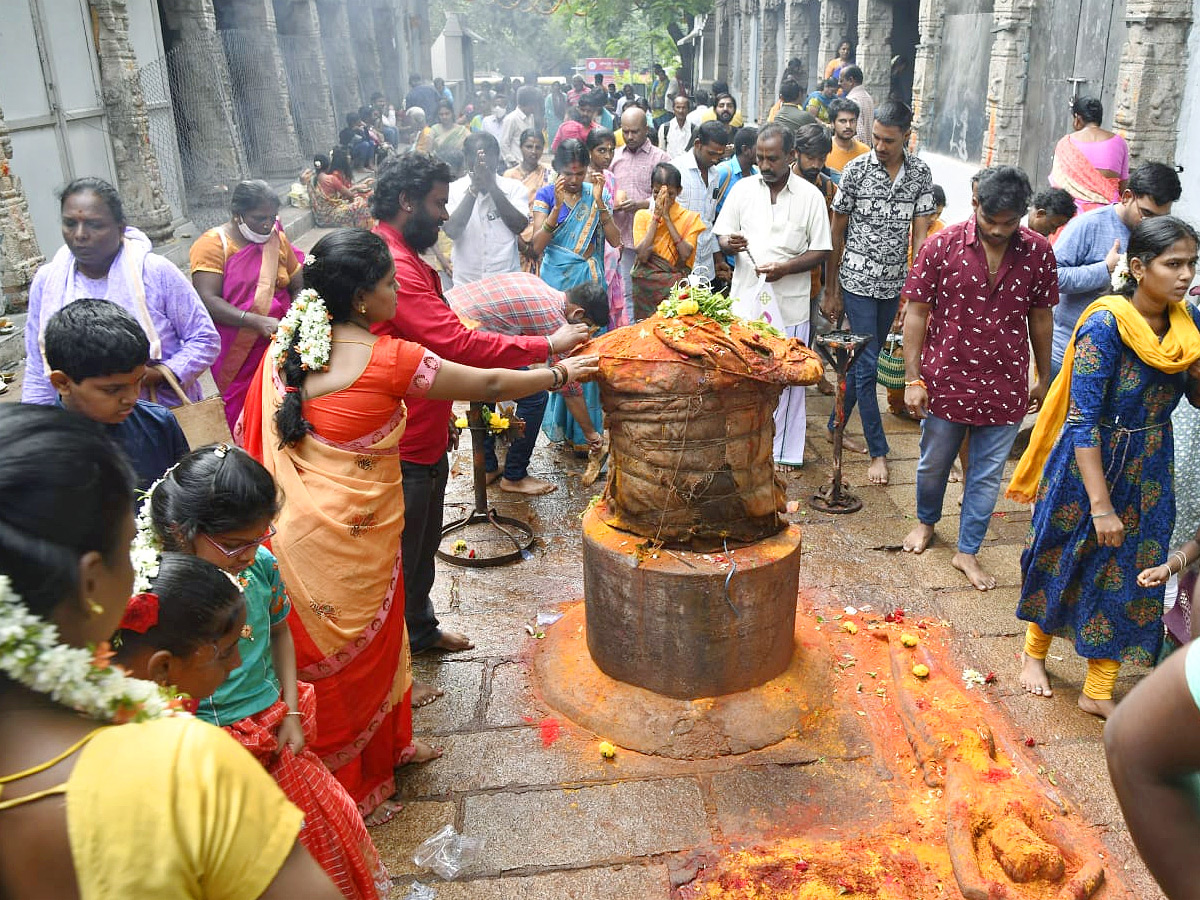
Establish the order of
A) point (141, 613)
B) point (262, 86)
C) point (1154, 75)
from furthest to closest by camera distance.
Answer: point (262, 86)
point (1154, 75)
point (141, 613)

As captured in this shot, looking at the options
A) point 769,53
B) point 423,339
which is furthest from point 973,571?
point 769,53

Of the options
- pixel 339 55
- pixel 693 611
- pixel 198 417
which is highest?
pixel 339 55

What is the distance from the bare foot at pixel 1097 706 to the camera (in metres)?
4.24

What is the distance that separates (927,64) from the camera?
1316 centimetres

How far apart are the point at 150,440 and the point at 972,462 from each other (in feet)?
13.3

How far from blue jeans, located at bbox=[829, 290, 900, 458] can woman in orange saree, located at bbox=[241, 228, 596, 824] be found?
364 cm

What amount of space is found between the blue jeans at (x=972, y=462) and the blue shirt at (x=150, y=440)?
378 centimetres

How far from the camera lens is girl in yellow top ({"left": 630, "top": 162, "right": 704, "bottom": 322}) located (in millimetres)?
7371

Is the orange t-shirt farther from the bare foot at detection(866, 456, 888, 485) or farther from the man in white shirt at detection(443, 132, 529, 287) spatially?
the bare foot at detection(866, 456, 888, 485)

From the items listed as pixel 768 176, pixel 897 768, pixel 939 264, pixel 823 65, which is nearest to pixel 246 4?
pixel 823 65

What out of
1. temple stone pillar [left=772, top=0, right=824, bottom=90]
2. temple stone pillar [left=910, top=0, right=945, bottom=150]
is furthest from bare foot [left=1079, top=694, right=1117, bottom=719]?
temple stone pillar [left=772, top=0, right=824, bottom=90]

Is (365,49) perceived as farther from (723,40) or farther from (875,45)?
(875,45)

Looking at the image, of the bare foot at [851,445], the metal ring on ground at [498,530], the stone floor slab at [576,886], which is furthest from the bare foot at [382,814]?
the bare foot at [851,445]

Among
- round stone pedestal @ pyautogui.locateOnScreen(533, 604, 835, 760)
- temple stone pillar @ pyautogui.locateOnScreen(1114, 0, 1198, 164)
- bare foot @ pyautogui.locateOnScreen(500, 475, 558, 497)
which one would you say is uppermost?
temple stone pillar @ pyautogui.locateOnScreen(1114, 0, 1198, 164)
